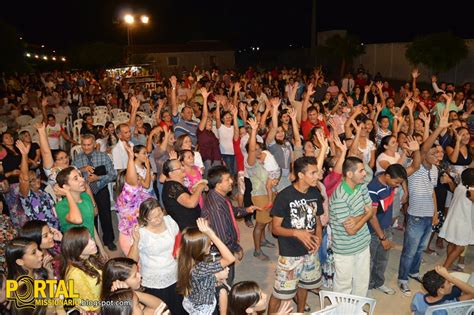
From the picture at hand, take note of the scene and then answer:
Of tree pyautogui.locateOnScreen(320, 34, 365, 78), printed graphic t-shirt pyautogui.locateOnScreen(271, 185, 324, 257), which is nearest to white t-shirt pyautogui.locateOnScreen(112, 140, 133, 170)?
printed graphic t-shirt pyautogui.locateOnScreen(271, 185, 324, 257)

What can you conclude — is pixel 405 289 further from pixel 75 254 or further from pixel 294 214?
pixel 75 254

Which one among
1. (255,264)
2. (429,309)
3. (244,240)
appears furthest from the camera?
(244,240)

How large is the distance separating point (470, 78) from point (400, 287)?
15.0 metres

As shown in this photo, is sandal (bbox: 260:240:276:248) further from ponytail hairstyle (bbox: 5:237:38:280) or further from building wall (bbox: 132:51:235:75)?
building wall (bbox: 132:51:235:75)

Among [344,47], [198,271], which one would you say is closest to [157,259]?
[198,271]

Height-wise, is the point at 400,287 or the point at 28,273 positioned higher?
the point at 28,273

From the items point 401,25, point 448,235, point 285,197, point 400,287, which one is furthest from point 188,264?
point 401,25

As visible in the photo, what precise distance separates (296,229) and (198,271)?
1.06 metres

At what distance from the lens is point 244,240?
19.8 feet

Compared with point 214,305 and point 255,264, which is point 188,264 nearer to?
point 214,305

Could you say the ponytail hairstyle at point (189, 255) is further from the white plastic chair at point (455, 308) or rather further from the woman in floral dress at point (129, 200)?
the white plastic chair at point (455, 308)

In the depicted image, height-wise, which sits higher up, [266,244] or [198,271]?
[198,271]

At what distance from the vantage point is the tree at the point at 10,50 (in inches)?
684

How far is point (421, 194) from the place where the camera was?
4559mm
